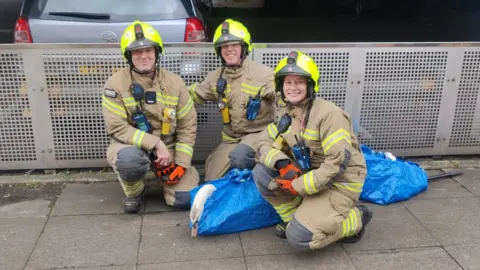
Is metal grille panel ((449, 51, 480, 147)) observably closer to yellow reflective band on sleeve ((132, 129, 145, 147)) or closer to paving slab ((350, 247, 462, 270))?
paving slab ((350, 247, 462, 270))

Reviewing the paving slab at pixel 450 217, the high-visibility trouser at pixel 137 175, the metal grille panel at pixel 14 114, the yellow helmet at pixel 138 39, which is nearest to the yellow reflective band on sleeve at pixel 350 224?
the paving slab at pixel 450 217

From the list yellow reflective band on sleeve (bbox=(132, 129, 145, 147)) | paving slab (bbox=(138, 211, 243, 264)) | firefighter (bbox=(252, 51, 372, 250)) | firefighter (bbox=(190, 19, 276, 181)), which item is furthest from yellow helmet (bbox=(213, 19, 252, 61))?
paving slab (bbox=(138, 211, 243, 264))

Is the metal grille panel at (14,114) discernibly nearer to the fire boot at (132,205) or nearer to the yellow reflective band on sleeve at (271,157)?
the fire boot at (132,205)

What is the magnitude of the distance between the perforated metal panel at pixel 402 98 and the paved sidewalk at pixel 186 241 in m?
0.86

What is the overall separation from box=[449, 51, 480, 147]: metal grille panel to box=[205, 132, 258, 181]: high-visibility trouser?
2089mm

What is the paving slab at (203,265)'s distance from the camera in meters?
3.30

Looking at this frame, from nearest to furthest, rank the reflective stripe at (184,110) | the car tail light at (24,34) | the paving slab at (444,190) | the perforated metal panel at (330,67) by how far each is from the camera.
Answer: the reflective stripe at (184,110) < the paving slab at (444,190) < the perforated metal panel at (330,67) < the car tail light at (24,34)

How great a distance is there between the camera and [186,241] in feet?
11.9

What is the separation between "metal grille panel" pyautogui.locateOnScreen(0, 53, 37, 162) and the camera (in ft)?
14.4

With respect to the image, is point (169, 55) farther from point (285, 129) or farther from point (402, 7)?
point (402, 7)

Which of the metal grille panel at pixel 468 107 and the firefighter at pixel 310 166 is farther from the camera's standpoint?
the metal grille panel at pixel 468 107

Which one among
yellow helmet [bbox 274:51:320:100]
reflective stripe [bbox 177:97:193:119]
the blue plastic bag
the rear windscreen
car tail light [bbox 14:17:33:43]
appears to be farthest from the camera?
the rear windscreen

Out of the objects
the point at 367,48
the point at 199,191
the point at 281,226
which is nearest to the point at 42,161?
the point at 199,191

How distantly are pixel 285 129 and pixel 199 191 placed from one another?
733 millimetres
